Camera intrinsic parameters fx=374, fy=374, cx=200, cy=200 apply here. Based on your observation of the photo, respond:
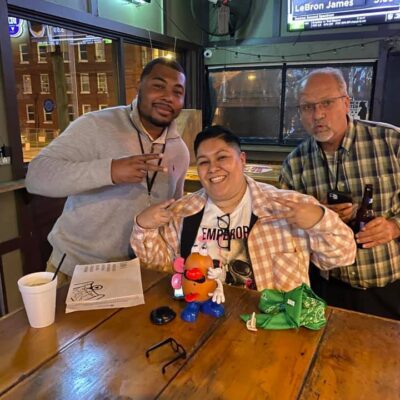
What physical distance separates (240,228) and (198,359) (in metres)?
0.64

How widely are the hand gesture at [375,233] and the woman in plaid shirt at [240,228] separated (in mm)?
228

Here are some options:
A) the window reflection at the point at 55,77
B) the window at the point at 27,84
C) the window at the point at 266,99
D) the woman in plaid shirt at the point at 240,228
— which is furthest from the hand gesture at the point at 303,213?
the window at the point at 266,99

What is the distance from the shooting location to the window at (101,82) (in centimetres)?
330

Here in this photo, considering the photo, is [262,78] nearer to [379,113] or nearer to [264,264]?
[379,113]

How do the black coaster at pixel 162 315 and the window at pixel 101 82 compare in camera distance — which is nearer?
the black coaster at pixel 162 315

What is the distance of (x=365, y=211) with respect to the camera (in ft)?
5.39

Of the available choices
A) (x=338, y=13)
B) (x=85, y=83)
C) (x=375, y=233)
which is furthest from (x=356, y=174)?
(x=338, y=13)

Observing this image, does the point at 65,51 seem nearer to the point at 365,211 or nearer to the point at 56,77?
the point at 56,77

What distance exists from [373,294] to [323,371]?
1.02m

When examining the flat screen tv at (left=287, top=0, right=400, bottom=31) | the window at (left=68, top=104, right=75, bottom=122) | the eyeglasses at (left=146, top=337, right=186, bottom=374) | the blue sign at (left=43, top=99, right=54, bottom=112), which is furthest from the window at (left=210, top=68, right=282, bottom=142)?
the eyeglasses at (left=146, top=337, right=186, bottom=374)

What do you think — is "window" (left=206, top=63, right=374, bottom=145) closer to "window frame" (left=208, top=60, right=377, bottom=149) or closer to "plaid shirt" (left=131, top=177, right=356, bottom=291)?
"window frame" (left=208, top=60, right=377, bottom=149)

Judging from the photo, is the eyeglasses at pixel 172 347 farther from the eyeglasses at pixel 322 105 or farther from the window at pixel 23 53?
the window at pixel 23 53

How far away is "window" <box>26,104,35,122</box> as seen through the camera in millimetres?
2674

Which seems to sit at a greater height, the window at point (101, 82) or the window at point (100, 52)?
the window at point (100, 52)
